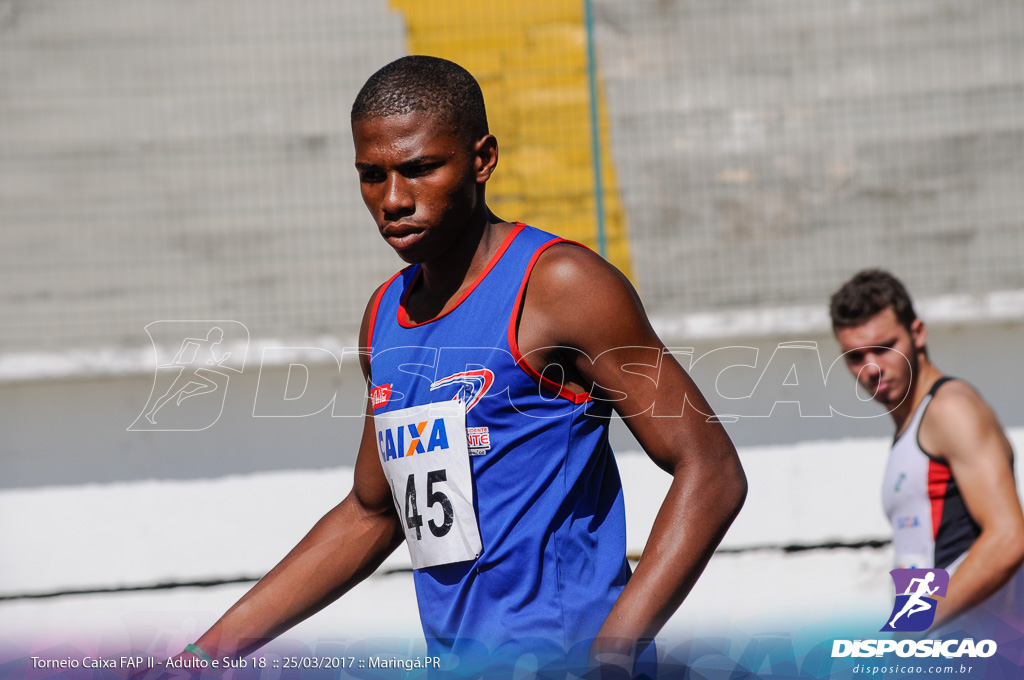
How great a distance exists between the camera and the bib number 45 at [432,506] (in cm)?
179

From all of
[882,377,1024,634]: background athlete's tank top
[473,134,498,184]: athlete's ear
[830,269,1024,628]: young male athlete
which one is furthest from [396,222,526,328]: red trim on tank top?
[882,377,1024,634]: background athlete's tank top

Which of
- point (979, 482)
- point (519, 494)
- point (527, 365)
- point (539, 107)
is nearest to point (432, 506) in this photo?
point (519, 494)

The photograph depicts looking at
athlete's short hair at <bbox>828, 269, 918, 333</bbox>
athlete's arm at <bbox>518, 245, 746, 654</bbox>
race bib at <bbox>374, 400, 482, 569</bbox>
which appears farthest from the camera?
athlete's short hair at <bbox>828, 269, 918, 333</bbox>

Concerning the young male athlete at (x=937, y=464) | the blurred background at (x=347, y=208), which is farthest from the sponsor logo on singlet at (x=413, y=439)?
the blurred background at (x=347, y=208)

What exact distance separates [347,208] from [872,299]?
3.29 metres

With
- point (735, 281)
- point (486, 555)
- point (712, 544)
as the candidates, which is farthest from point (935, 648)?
point (735, 281)

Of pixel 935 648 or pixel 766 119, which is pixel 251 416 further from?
pixel 935 648

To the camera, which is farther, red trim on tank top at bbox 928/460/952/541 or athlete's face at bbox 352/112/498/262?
red trim on tank top at bbox 928/460/952/541

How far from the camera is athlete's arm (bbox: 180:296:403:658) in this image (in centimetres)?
196

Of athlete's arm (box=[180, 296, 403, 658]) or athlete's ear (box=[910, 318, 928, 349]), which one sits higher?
athlete's ear (box=[910, 318, 928, 349])

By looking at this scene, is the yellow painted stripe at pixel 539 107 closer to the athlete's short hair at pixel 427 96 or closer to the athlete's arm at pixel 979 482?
the athlete's arm at pixel 979 482

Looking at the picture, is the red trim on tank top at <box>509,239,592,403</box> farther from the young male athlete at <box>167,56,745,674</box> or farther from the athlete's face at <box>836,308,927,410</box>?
Answer: the athlete's face at <box>836,308,927,410</box>

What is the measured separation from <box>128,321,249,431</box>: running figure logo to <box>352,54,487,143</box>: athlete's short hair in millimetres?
4009

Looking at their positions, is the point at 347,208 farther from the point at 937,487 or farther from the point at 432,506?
the point at 432,506
